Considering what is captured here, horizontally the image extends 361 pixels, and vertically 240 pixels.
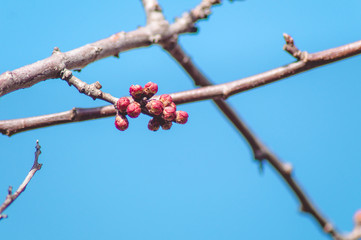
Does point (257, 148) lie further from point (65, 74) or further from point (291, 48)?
point (65, 74)

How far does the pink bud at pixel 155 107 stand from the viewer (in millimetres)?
1648

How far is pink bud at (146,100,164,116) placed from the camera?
1648mm

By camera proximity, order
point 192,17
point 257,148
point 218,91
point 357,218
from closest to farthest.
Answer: point 357,218 < point 218,91 < point 192,17 < point 257,148

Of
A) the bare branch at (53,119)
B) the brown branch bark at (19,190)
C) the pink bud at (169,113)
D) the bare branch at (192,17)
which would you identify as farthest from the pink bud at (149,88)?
the bare branch at (192,17)

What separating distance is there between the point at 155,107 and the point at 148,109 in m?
0.05

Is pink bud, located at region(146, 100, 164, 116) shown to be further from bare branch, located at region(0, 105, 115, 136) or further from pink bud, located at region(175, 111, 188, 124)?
bare branch, located at region(0, 105, 115, 136)

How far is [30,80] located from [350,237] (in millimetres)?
1514

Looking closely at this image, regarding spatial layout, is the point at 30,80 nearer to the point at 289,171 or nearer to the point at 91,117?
the point at 91,117

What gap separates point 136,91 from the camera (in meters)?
1.68

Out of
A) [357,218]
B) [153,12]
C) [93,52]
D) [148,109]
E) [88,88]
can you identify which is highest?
[153,12]

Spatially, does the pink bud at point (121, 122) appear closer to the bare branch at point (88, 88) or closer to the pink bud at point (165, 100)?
the bare branch at point (88, 88)

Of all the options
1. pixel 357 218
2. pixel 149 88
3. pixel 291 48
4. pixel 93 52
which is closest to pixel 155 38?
pixel 93 52

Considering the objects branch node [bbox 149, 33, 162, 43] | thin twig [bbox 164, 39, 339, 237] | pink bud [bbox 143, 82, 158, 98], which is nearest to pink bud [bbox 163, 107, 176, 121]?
pink bud [bbox 143, 82, 158, 98]

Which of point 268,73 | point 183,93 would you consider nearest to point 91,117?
point 183,93
